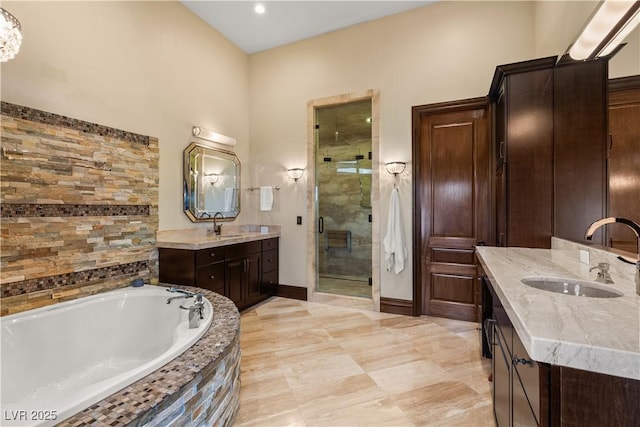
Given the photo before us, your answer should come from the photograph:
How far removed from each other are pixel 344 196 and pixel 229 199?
65.8 inches

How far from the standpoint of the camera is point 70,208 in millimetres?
2135

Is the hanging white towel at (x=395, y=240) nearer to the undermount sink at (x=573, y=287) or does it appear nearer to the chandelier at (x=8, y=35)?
the undermount sink at (x=573, y=287)

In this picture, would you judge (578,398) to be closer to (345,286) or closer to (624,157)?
(624,157)

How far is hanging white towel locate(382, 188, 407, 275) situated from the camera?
318 cm

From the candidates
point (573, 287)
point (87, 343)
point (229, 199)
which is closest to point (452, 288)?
point (573, 287)

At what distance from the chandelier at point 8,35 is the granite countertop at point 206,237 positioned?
1698 mm

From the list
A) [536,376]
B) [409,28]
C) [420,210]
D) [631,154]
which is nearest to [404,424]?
[536,376]

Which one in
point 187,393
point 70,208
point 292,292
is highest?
point 70,208

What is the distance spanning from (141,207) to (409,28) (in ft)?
11.7

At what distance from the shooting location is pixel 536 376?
27.8 inches

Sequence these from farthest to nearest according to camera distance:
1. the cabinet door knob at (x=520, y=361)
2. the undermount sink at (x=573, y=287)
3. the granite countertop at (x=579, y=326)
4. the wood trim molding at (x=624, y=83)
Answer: the wood trim molding at (x=624, y=83) < the undermount sink at (x=573, y=287) < the cabinet door knob at (x=520, y=361) < the granite countertop at (x=579, y=326)

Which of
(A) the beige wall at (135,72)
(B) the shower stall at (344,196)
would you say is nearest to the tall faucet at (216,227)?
(A) the beige wall at (135,72)

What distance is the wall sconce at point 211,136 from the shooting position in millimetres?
3247

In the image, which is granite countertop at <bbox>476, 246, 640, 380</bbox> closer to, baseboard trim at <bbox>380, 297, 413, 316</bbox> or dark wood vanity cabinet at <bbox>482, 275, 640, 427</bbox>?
dark wood vanity cabinet at <bbox>482, 275, 640, 427</bbox>
